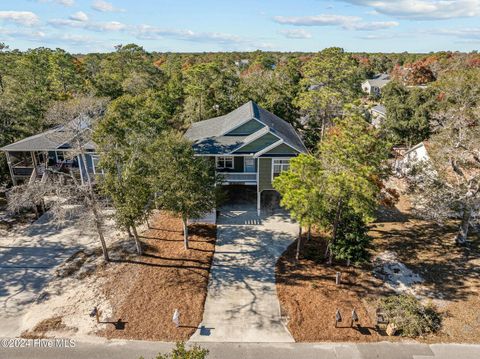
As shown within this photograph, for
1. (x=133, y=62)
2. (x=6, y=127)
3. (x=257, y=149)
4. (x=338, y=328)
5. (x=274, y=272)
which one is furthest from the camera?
(x=133, y=62)

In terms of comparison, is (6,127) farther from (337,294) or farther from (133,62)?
(133,62)

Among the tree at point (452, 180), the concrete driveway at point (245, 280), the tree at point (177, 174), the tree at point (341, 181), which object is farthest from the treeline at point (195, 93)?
the tree at point (341, 181)

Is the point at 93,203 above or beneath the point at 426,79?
beneath

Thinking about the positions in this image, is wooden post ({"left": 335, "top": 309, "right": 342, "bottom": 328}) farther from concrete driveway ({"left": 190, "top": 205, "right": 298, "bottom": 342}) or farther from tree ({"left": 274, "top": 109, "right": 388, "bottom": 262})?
tree ({"left": 274, "top": 109, "right": 388, "bottom": 262})

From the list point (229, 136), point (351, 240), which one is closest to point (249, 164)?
point (229, 136)

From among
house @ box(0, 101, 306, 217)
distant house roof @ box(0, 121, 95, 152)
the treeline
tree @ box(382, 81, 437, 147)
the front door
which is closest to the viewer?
house @ box(0, 101, 306, 217)

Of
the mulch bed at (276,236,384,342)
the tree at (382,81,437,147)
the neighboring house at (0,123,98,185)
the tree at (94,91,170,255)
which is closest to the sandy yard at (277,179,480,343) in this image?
the mulch bed at (276,236,384,342)

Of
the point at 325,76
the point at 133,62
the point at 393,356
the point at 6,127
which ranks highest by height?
the point at 133,62

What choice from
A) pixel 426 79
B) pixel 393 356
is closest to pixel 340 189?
pixel 393 356
